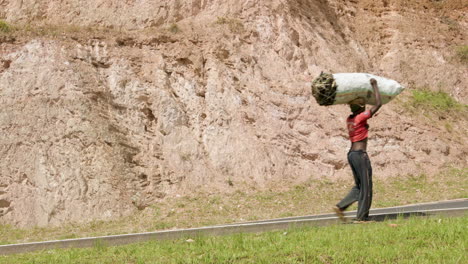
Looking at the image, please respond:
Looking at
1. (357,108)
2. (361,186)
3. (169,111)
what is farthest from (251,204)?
(361,186)

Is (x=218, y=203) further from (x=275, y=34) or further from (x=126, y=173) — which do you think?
(x=275, y=34)

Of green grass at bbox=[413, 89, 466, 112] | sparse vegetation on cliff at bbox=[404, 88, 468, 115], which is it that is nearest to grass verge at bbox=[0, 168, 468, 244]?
sparse vegetation on cliff at bbox=[404, 88, 468, 115]

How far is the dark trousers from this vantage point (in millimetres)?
8094

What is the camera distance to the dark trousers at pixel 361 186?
8.09 meters

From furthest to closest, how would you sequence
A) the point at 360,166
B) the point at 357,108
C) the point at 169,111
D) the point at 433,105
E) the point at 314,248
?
the point at 433,105
the point at 169,111
the point at 357,108
the point at 360,166
the point at 314,248

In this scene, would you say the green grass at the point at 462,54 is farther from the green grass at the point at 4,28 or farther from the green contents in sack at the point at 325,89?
the green contents in sack at the point at 325,89

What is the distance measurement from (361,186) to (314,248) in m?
2.66

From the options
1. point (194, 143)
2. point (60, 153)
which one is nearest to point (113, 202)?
point (60, 153)

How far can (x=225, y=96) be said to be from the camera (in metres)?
17.9

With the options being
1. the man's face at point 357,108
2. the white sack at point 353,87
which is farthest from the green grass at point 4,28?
the man's face at point 357,108

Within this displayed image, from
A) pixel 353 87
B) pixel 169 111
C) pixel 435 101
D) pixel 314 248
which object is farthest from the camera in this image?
pixel 435 101

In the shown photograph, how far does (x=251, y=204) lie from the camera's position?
1492 centimetres

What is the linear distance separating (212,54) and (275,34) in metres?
2.68

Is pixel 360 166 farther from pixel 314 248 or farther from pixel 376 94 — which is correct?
pixel 314 248
